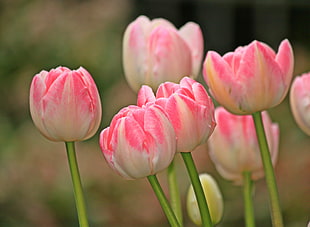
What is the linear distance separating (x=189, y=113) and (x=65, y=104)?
0.26ft

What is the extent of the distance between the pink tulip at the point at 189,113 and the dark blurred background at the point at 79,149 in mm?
1325

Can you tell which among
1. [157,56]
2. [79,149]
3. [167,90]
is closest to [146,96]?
[167,90]

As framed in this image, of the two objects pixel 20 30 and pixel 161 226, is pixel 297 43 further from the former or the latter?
→ pixel 161 226

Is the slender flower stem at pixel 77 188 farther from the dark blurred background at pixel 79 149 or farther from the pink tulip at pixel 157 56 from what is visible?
the dark blurred background at pixel 79 149

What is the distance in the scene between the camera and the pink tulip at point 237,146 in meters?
0.62

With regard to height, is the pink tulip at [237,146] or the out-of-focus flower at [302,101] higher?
the out-of-focus flower at [302,101]

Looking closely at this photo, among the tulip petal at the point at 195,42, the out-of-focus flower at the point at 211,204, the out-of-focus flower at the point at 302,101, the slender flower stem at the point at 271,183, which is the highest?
the tulip petal at the point at 195,42

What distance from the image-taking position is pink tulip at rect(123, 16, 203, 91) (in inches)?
24.2

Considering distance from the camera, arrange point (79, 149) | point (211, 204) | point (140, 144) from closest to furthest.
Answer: point (140, 144)
point (211, 204)
point (79, 149)

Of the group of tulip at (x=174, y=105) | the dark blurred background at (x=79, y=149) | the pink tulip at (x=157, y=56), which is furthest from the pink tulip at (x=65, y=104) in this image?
the dark blurred background at (x=79, y=149)

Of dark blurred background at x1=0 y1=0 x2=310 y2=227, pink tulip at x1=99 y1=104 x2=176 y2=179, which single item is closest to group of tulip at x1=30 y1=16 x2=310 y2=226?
pink tulip at x1=99 y1=104 x2=176 y2=179

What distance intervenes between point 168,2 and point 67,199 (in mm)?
2617

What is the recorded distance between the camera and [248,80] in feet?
1.74

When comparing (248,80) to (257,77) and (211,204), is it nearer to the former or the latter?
(257,77)
